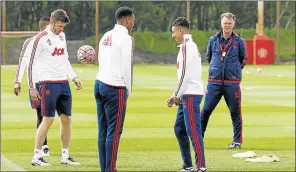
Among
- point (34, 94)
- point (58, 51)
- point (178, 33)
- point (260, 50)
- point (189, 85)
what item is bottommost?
point (260, 50)

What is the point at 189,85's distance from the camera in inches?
455

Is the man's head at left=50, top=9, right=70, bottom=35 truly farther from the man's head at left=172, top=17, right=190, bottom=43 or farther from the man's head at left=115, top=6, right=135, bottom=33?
the man's head at left=115, top=6, right=135, bottom=33

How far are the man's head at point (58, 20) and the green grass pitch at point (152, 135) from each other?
179cm

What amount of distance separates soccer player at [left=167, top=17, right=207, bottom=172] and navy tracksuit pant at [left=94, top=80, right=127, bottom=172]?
2.88 ft

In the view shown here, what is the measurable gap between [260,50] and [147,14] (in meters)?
11.7

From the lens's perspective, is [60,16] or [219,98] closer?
[60,16]

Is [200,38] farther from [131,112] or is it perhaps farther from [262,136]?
[262,136]

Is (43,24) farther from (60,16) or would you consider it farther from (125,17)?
(125,17)

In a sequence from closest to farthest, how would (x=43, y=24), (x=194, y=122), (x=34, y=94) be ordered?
(x=194, y=122)
(x=34, y=94)
(x=43, y=24)

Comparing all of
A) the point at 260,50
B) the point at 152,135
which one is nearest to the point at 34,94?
the point at 152,135

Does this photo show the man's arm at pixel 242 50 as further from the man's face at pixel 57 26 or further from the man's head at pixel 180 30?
the man's head at pixel 180 30

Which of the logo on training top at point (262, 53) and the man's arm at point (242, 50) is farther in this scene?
the logo on training top at point (262, 53)

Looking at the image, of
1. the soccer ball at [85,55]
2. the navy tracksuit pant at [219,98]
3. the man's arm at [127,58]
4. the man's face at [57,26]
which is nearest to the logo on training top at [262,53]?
the navy tracksuit pant at [219,98]

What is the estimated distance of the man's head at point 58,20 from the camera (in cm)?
1253
